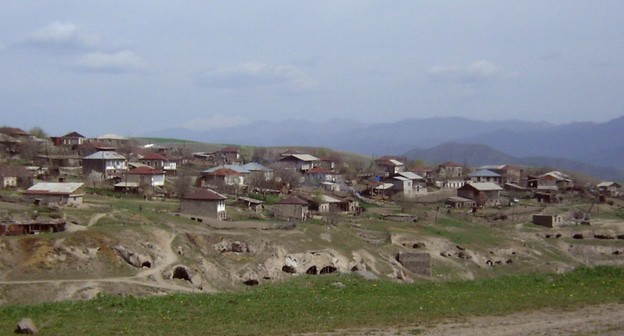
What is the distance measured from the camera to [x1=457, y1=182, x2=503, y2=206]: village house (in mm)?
92188

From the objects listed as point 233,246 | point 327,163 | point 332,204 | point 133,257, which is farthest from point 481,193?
point 133,257

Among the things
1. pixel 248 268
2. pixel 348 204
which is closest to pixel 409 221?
pixel 348 204

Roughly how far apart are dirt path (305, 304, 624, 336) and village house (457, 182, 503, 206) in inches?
2818

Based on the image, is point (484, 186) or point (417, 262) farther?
point (484, 186)

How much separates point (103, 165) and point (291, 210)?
2619cm

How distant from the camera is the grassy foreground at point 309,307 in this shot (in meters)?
20.3

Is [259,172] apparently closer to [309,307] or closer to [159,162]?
[159,162]

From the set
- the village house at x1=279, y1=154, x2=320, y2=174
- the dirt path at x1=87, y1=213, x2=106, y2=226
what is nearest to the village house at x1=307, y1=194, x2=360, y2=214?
the village house at x1=279, y1=154, x2=320, y2=174

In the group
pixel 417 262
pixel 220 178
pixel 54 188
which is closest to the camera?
pixel 417 262

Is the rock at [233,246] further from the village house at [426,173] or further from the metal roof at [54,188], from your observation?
the village house at [426,173]

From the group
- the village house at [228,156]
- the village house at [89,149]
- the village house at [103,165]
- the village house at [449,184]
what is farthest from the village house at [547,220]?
the village house at [89,149]

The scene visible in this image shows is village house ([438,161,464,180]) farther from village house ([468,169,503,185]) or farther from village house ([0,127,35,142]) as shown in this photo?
village house ([0,127,35,142])

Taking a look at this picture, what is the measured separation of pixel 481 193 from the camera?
303 ft

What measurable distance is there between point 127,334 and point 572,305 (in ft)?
44.0
